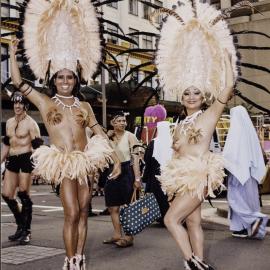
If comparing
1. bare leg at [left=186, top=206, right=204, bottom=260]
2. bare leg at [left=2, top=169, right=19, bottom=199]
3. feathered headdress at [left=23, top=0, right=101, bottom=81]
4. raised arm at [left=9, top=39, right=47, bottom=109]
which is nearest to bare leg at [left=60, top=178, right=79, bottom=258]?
raised arm at [left=9, top=39, right=47, bottom=109]

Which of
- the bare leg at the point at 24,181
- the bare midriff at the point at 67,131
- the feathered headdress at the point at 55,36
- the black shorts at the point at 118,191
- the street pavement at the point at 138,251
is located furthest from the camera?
the bare leg at the point at 24,181

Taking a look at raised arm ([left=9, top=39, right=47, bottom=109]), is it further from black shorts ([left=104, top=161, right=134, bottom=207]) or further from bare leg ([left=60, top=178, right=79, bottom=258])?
black shorts ([left=104, top=161, right=134, bottom=207])

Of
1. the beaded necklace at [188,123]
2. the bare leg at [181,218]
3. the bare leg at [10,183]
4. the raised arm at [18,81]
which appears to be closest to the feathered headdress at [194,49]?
the beaded necklace at [188,123]

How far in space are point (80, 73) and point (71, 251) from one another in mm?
1710

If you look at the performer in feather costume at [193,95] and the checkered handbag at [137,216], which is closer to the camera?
the performer in feather costume at [193,95]

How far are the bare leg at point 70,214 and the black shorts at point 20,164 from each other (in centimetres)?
244

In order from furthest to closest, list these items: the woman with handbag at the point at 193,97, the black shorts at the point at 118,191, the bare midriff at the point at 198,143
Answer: the black shorts at the point at 118,191
the bare midriff at the point at 198,143
the woman with handbag at the point at 193,97

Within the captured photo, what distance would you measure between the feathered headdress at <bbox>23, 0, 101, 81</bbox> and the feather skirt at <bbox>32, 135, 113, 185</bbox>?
0.78 m

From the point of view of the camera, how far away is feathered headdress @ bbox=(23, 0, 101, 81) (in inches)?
188

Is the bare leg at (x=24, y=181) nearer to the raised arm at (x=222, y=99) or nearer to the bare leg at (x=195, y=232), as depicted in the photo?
the bare leg at (x=195, y=232)

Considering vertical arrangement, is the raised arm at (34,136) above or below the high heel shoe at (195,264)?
above

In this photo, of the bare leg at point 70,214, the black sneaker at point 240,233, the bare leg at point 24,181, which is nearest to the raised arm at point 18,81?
the bare leg at point 70,214

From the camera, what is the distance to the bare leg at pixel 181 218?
4.04 metres

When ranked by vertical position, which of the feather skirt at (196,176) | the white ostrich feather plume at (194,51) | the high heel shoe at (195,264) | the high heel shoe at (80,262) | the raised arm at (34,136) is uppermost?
the white ostrich feather plume at (194,51)
